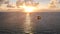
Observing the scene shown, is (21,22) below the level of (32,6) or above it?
below

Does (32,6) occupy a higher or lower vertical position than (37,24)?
higher

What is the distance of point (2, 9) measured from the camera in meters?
1.94

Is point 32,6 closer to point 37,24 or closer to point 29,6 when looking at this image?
point 29,6

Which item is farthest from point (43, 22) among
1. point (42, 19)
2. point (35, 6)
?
point (35, 6)

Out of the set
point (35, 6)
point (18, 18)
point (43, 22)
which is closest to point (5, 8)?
point (18, 18)

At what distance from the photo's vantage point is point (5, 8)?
6.35 feet

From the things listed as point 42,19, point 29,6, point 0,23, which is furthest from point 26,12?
point 0,23

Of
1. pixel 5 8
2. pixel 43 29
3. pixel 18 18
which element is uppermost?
pixel 5 8

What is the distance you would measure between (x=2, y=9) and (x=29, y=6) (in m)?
0.29

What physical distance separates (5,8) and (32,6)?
29 cm

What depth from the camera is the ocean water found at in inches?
77.7

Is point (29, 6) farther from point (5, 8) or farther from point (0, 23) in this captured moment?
point (0, 23)

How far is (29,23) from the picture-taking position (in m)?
1.99

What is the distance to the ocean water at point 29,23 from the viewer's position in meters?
1.97
